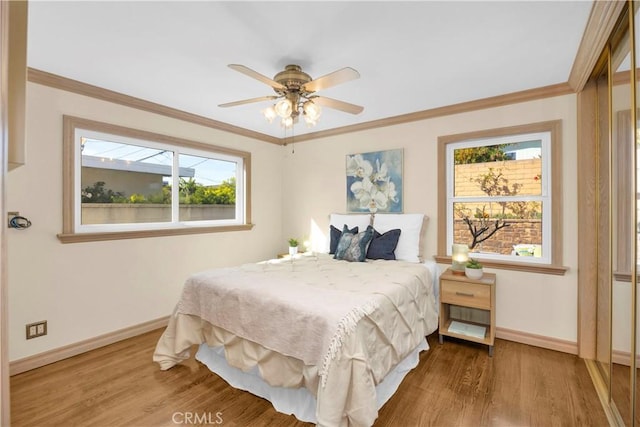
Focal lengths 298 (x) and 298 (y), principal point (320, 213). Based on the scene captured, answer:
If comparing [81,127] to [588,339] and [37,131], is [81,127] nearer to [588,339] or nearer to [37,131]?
[37,131]

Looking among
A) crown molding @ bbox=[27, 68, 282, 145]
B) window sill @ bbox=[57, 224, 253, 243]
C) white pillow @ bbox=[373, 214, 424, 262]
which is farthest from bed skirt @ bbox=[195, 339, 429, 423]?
crown molding @ bbox=[27, 68, 282, 145]

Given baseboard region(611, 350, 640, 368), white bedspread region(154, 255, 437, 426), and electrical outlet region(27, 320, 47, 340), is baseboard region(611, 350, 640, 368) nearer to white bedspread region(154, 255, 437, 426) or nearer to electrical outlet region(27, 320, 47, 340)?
white bedspread region(154, 255, 437, 426)

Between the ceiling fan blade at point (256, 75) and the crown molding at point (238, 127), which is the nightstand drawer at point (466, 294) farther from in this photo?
the ceiling fan blade at point (256, 75)

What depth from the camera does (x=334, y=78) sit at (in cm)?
183

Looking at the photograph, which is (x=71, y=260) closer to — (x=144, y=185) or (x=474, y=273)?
(x=144, y=185)

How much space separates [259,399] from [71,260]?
2022 mm

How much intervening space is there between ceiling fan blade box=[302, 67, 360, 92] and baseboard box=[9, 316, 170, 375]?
2.79m

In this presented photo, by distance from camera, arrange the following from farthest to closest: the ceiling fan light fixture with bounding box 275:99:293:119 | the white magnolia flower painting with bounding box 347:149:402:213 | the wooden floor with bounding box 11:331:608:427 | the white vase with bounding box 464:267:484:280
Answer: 1. the white magnolia flower painting with bounding box 347:149:402:213
2. the white vase with bounding box 464:267:484:280
3. the ceiling fan light fixture with bounding box 275:99:293:119
4. the wooden floor with bounding box 11:331:608:427

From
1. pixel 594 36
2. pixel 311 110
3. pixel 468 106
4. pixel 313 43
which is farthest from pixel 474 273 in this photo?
pixel 313 43

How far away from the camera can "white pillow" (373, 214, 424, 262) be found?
10.3 feet

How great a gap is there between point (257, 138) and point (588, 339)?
4.15 m

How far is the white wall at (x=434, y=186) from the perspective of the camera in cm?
263

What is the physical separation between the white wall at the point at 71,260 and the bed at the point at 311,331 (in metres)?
0.86

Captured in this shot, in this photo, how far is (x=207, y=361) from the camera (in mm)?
2396
